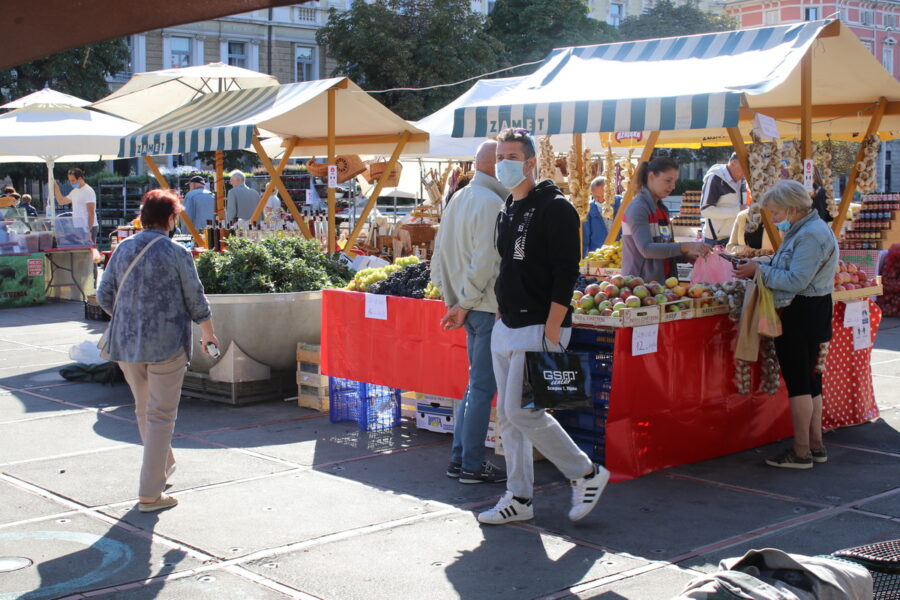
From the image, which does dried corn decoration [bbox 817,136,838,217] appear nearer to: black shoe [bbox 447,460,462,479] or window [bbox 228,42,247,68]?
black shoe [bbox 447,460,462,479]

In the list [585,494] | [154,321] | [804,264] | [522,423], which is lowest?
[585,494]

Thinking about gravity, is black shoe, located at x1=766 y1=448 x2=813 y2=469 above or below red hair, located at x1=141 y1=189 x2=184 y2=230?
below

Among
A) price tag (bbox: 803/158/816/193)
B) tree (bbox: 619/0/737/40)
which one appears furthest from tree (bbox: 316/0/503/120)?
price tag (bbox: 803/158/816/193)

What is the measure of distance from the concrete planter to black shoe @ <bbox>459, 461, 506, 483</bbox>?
8.74ft

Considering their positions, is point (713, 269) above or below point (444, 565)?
above

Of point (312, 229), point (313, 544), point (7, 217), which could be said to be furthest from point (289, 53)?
point (313, 544)

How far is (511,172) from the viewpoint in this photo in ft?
15.9

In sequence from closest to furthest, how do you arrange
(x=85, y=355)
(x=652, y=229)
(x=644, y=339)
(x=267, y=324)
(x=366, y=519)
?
(x=366, y=519) < (x=644, y=339) < (x=652, y=229) < (x=267, y=324) < (x=85, y=355)

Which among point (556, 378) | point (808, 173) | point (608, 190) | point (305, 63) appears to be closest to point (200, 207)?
point (608, 190)

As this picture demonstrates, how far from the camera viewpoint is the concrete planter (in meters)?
7.78

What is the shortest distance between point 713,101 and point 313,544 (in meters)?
3.58

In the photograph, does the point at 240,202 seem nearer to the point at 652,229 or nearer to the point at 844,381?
the point at 652,229

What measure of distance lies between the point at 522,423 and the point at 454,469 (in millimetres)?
1210

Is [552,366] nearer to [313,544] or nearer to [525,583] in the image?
[525,583]
